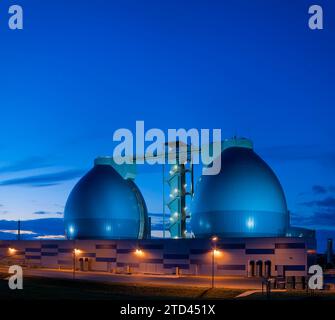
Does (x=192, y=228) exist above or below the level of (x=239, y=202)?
below

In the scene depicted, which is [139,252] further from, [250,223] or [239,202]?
[250,223]

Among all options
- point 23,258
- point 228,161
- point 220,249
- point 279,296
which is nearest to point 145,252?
point 220,249

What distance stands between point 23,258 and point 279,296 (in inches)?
1734

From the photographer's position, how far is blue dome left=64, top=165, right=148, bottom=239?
69375 millimetres

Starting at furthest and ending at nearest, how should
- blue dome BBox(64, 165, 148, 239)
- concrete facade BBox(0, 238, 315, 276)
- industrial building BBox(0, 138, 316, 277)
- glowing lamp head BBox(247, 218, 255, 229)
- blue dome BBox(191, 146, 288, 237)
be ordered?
blue dome BBox(64, 165, 148, 239) → blue dome BBox(191, 146, 288, 237) → glowing lamp head BBox(247, 218, 255, 229) → industrial building BBox(0, 138, 316, 277) → concrete facade BBox(0, 238, 315, 276)

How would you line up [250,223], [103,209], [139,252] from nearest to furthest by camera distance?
1. [250,223]
2. [139,252]
3. [103,209]

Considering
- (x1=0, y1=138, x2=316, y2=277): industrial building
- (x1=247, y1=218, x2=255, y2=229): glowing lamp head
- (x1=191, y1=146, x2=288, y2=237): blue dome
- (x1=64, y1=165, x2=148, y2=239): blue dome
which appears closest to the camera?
(x1=0, y1=138, x2=316, y2=277): industrial building

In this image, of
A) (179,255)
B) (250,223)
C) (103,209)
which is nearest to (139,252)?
(179,255)

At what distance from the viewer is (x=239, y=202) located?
191 feet

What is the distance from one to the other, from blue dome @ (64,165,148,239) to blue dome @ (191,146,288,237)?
12060 mm

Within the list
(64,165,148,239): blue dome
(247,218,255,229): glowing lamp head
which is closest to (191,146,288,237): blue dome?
(247,218,255,229): glowing lamp head

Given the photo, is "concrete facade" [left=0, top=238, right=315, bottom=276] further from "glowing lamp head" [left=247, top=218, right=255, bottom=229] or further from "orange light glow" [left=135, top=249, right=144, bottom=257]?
"glowing lamp head" [left=247, top=218, right=255, bottom=229]

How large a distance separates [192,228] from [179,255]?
440cm

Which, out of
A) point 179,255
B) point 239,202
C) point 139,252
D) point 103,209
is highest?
point 103,209
